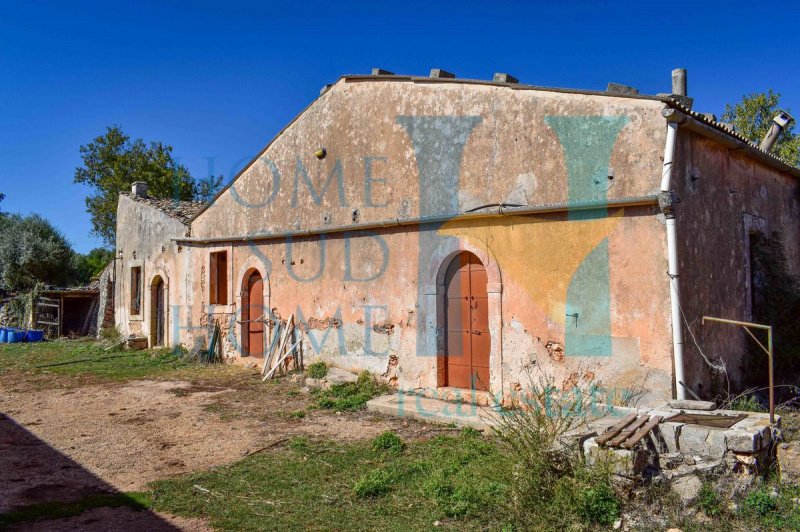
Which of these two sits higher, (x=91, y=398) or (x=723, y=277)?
(x=723, y=277)

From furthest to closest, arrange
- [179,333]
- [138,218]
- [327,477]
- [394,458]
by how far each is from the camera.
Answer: [138,218] < [179,333] < [394,458] < [327,477]

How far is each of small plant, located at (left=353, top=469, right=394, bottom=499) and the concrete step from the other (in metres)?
2.09

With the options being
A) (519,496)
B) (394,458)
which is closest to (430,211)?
(394,458)

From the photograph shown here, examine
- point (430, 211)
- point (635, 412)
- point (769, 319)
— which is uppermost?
point (430, 211)

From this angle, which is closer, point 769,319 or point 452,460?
point 452,460

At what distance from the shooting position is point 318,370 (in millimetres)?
10758

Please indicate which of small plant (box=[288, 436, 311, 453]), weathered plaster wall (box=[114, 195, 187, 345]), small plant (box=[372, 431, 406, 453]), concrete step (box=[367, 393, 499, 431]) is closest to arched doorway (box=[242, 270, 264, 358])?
weathered plaster wall (box=[114, 195, 187, 345])

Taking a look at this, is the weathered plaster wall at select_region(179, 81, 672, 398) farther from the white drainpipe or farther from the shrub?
the shrub

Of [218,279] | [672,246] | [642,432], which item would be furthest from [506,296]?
[218,279]

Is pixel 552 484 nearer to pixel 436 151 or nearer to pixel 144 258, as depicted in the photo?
pixel 436 151

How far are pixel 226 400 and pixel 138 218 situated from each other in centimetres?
1019

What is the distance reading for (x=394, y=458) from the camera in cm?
642

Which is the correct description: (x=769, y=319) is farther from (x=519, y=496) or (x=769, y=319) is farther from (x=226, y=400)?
(x=226, y=400)

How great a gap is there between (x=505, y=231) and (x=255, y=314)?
7137mm
